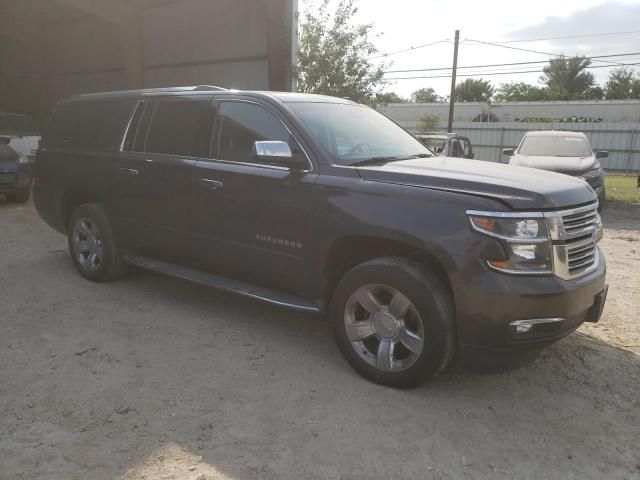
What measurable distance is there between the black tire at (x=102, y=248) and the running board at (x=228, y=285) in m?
0.20

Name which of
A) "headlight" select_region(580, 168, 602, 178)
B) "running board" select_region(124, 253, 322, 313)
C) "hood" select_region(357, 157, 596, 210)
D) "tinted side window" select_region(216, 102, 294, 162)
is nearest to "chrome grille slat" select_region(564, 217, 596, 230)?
"hood" select_region(357, 157, 596, 210)

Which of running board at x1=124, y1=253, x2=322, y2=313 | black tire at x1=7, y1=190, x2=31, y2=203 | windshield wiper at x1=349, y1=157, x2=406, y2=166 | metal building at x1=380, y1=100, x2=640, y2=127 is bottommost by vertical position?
black tire at x1=7, y1=190, x2=31, y2=203

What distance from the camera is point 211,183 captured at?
168 inches

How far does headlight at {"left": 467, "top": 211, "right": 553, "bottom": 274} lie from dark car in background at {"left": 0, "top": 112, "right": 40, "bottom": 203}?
10.0 m

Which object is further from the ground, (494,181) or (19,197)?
(494,181)

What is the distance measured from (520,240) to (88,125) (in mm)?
4477

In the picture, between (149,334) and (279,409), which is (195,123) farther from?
(279,409)

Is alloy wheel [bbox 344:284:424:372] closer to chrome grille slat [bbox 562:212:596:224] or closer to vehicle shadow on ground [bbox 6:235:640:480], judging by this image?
vehicle shadow on ground [bbox 6:235:640:480]

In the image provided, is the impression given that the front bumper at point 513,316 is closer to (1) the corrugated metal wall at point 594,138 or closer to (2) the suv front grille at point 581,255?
(2) the suv front grille at point 581,255

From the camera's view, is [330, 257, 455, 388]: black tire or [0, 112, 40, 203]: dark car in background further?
[0, 112, 40, 203]: dark car in background

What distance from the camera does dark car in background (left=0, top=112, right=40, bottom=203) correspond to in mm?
10234

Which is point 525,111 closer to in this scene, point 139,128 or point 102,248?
point 139,128

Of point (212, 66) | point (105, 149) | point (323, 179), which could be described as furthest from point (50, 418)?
point (212, 66)

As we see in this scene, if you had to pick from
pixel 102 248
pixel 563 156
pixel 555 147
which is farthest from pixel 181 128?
pixel 555 147
